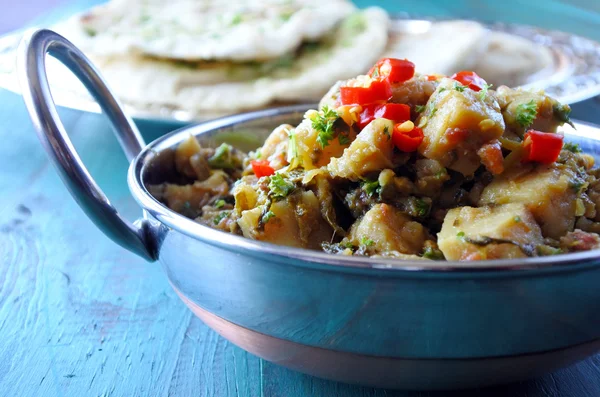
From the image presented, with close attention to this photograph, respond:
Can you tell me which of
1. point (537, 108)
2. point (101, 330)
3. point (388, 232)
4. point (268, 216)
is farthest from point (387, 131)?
point (101, 330)

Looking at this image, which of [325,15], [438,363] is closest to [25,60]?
[438,363]

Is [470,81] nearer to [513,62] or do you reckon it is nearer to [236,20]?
[513,62]

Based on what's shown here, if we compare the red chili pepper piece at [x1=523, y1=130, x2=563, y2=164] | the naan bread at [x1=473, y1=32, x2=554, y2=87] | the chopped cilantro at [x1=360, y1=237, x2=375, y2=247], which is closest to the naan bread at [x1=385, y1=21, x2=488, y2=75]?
the naan bread at [x1=473, y1=32, x2=554, y2=87]

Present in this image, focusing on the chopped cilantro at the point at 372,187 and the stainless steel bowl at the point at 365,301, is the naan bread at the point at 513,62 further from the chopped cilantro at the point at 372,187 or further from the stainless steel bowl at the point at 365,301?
the stainless steel bowl at the point at 365,301

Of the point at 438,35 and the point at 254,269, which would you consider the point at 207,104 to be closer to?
the point at 438,35

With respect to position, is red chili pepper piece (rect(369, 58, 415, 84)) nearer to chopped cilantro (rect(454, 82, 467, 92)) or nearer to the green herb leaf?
chopped cilantro (rect(454, 82, 467, 92))

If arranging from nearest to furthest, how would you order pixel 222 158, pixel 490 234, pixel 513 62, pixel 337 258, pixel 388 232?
pixel 337 258 < pixel 490 234 < pixel 388 232 < pixel 222 158 < pixel 513 62
